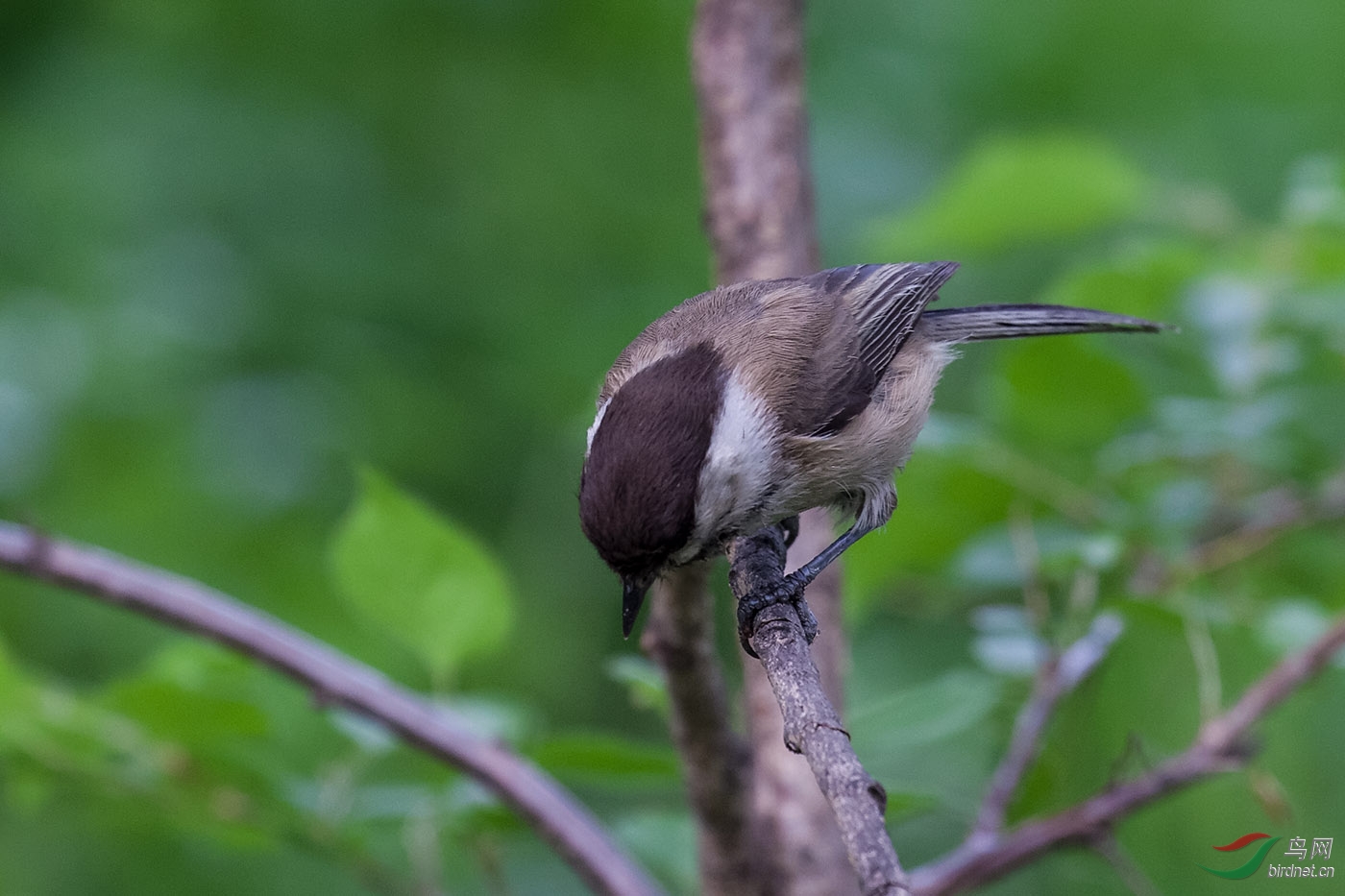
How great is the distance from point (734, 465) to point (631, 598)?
325 millimetres

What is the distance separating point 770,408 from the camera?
99.1 inches

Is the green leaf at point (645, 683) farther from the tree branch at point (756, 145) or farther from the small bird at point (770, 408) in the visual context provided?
the tree branch at point (756, 145)

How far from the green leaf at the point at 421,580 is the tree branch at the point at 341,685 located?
4.4 inches

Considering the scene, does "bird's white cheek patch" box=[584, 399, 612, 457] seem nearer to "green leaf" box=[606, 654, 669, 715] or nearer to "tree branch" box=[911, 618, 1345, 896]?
"green leaf" box=[606, 654, 669, 715]

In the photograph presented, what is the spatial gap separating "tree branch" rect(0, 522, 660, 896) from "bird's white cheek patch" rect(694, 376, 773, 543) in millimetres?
519

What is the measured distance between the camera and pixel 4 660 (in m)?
2.02

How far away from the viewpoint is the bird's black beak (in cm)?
211

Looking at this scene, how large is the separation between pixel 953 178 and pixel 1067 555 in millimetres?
1244

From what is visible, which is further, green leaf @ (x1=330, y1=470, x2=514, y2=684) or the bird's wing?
the bird's wing

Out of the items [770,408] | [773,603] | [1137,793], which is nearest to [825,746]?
[773,603]

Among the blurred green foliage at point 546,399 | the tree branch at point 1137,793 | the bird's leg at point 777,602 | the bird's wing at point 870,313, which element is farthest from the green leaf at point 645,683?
the bird's wing at point 870,313

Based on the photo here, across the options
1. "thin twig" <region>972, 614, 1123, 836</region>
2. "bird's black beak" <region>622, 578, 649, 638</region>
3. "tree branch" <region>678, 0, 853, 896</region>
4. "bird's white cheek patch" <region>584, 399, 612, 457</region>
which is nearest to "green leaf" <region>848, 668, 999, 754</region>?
"thin twig" <region>972, 614, 1123, 836</region>

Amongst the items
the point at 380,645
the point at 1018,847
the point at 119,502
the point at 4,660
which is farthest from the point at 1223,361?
the point at 119,502

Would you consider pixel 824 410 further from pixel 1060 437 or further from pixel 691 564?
pixel 691 564
